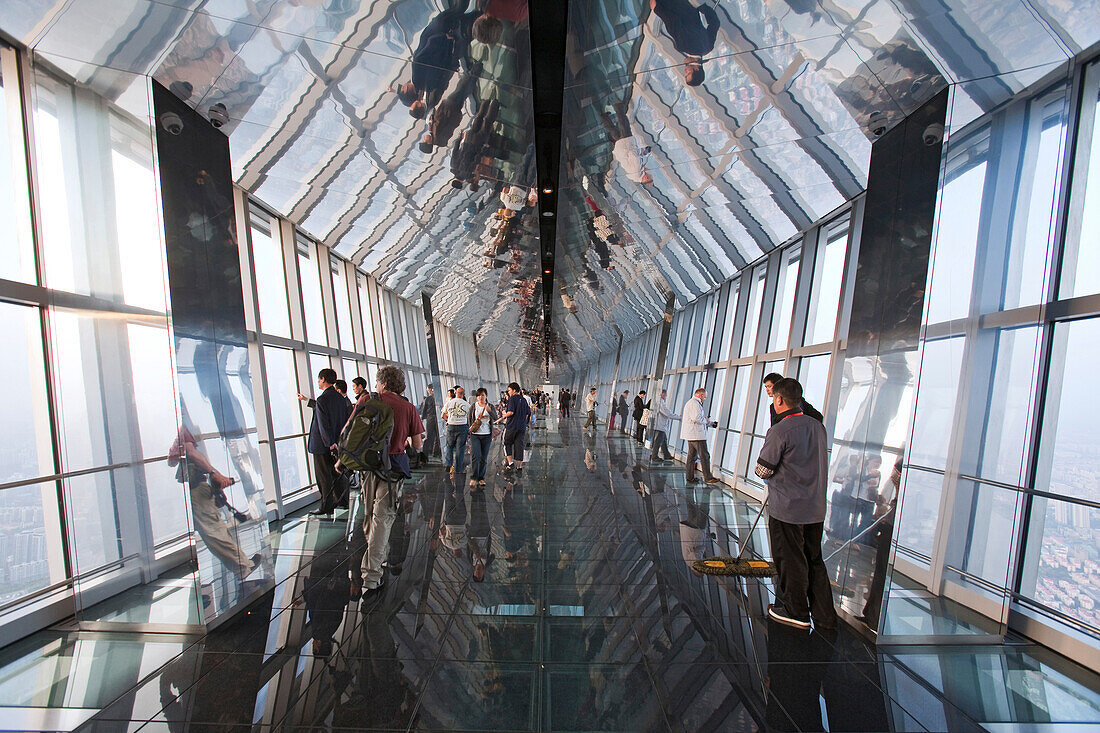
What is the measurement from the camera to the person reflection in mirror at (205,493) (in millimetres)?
4035

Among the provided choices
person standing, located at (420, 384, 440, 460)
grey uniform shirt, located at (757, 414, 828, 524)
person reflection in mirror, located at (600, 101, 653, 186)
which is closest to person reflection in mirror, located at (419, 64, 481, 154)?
person reflection in mirror, located at (600, 101, 653, 186)

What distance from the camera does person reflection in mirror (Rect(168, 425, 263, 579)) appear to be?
4035 mm

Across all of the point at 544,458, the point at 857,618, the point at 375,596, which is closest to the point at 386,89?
the point at 375,596

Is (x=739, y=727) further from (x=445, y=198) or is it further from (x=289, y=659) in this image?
(x=445, y=198)

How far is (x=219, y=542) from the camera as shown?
4.16 meters

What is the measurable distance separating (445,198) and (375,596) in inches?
204

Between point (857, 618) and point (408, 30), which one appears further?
point (857, 618)

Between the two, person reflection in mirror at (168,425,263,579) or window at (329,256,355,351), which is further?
window at (329,256,355,351)

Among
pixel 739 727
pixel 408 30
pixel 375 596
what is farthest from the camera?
pixel 375 596

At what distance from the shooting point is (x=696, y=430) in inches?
412

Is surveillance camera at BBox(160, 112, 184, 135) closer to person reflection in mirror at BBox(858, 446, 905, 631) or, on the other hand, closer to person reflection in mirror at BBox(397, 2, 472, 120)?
person reflection in mirror at BBox(397, 2, 472, 120)

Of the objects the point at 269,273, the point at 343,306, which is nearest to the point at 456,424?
the point at 269,273

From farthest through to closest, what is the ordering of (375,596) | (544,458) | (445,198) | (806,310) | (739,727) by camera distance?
(544,458), (806,310), (445,198), (375,596), (739,727)

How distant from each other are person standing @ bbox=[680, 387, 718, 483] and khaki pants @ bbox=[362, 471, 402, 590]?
616cm
